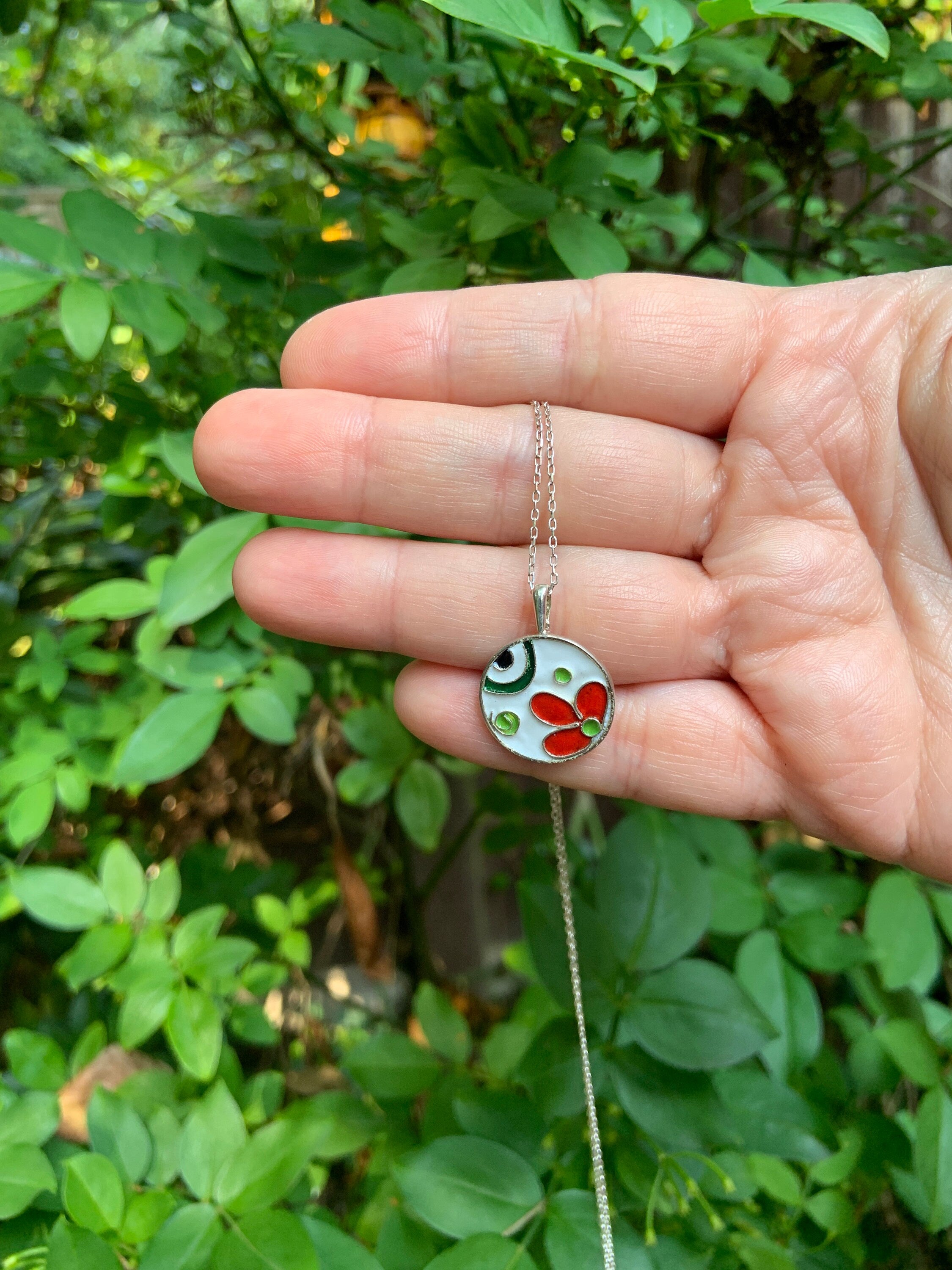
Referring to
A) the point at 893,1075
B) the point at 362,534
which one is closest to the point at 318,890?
the point at 362,534

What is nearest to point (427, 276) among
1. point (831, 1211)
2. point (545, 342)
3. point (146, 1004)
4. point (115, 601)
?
point (545, 342)

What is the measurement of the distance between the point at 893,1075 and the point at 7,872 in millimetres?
1245

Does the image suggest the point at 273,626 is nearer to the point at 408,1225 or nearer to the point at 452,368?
the point at 452,368

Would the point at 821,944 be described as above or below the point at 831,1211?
above

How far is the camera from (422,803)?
1.13 metres

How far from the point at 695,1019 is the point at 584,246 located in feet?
2.74

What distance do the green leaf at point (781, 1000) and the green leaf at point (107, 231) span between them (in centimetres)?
111

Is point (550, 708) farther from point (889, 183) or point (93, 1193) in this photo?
point (889, 183)

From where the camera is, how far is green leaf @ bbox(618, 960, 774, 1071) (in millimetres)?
782

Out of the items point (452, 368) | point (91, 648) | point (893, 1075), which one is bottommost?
point (893, 1075)

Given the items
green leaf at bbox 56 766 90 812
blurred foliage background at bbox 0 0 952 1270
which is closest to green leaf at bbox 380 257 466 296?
blurred foliage background at bbox 0 0 952 1270

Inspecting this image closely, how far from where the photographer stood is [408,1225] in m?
0.80

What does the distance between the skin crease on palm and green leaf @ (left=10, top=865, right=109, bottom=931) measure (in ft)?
1.52

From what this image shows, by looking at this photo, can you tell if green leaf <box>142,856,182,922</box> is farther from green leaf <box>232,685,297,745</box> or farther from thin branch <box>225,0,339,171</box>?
thin branch <box>225,0,339,171</box>
